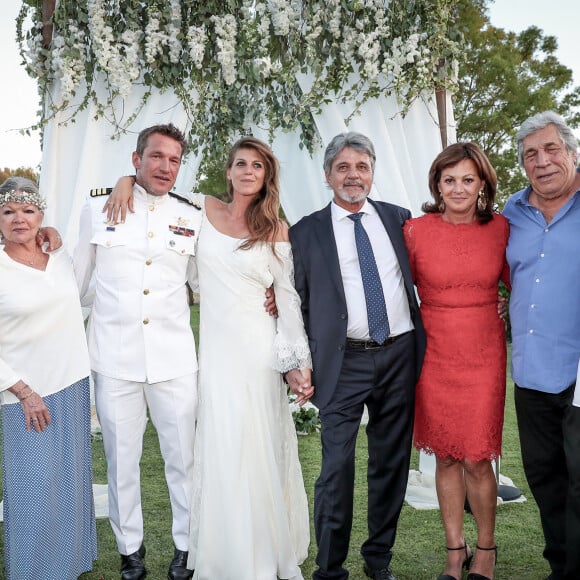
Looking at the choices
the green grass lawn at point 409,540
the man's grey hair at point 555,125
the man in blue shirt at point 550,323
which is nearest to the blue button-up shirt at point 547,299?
the man in blue shirt at point 550,323

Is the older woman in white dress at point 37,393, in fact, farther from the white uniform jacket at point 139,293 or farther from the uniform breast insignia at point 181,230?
the uniform breast insignia at point 181,230

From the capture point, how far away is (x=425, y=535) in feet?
12.2

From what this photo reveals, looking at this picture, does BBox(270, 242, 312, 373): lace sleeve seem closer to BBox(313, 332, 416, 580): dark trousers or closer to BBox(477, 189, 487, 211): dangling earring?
BBox(313, 332, 416, 580): dark trousers

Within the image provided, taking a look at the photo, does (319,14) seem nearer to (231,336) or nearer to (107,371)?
(231,336)

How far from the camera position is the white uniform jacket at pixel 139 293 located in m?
3.02

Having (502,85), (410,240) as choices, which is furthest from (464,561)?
(502,85)

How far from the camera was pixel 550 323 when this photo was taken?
9.35ft

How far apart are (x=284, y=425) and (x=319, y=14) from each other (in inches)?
106

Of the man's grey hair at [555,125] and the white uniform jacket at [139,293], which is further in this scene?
the white uniform jacket at [139,293]

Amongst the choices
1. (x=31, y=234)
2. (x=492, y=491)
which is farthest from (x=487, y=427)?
(x=31, y=234)

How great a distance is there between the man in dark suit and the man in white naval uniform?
56 cm

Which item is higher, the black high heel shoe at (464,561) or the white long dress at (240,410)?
the white long dress at (240,410)

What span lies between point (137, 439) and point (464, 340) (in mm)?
1503

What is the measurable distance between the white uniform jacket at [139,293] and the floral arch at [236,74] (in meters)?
1.61
